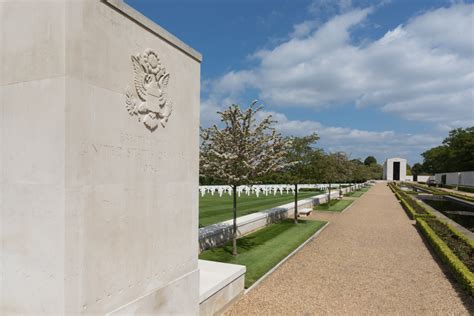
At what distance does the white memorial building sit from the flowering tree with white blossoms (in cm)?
13754

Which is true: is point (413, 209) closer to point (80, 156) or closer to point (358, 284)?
point (358, 284)

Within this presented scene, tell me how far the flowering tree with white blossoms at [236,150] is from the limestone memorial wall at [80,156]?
4.22 m

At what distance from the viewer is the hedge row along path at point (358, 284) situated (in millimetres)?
5914

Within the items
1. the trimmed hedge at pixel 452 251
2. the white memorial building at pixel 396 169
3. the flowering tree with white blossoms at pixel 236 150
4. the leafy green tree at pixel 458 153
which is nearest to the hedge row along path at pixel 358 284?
the trimmed hedge at pixel 452 251

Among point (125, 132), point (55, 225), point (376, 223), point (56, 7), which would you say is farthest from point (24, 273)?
point (376, 223)

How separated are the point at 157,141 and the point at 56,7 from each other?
1.75m

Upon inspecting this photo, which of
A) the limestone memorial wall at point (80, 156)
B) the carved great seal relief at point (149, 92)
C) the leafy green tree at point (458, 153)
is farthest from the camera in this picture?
the leafy green tree at point (458, 153)

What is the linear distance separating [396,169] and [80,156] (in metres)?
145

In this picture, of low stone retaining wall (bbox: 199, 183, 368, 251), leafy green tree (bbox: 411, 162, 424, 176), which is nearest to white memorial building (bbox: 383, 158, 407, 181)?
leafy green tree (bbox: 411, 162, 424, 176)

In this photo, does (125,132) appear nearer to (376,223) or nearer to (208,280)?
(208,280)

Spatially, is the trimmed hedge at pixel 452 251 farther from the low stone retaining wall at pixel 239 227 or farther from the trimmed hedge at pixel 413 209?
the low stone retaining wall at pixel 239 227

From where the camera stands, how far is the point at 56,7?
298cm

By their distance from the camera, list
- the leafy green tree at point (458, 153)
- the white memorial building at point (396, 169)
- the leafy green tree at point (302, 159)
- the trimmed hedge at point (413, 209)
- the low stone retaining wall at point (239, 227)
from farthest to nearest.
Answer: the white memorial building at point (396, 169) → the leafy green tree at point (458, 153) → the trimmed hedge at point (413, 209) → the leafy green tree at point (302, 159) → the low stone retaining wall at point (239, 227)

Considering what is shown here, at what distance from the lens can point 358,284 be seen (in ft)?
23.4
